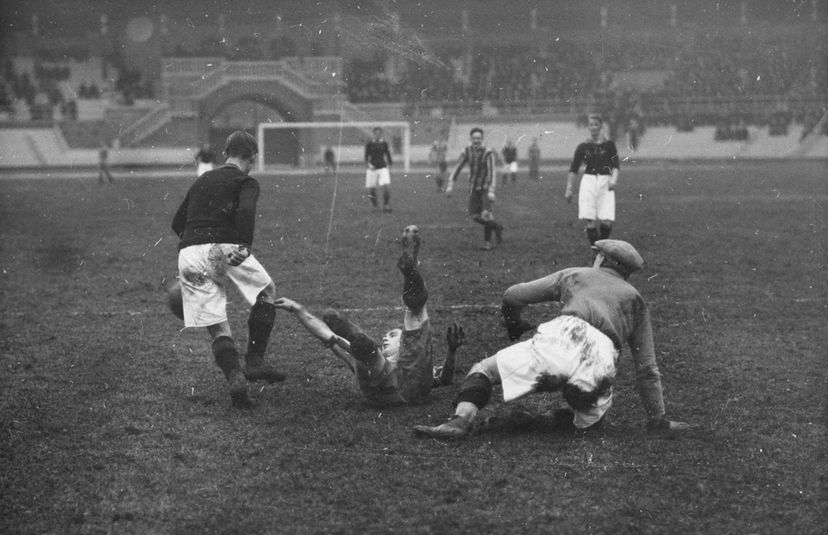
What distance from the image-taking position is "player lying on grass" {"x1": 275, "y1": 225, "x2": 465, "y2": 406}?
216 inches

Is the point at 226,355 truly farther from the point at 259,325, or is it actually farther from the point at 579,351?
the point at 579,351

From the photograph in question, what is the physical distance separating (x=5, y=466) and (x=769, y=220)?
15858mm

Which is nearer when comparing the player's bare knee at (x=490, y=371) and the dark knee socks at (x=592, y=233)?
the player's bare knee at (x=490, y=371)

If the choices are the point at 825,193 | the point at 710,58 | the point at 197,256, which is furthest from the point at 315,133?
the point at 197,256

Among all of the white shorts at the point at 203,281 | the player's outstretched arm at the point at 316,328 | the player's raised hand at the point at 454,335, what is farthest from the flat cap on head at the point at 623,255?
the white shorts at the point at 203,281

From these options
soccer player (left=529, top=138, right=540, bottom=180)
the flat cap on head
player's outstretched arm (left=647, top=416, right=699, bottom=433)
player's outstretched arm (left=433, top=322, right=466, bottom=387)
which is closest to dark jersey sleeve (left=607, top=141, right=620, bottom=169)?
player's outstretched arm (left=433, top=322, right=466, bottom=387)

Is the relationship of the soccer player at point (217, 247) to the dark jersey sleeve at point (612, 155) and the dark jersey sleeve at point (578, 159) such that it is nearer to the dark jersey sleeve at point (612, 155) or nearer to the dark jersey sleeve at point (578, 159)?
the dark jersey sleeve at point (578, 159)

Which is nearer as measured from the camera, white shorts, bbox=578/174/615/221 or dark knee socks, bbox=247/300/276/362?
dark knee socks, bbox=247/300/276/362

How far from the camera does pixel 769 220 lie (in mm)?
17734

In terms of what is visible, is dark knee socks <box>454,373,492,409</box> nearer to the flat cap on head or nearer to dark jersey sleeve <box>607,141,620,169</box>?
the flat cap on head

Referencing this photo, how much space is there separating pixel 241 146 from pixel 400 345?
171cm

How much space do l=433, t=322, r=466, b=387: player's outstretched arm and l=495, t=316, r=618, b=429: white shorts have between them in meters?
0.66

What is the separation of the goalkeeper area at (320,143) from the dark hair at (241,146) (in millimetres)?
37817

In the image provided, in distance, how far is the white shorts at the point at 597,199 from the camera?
12.5 m
